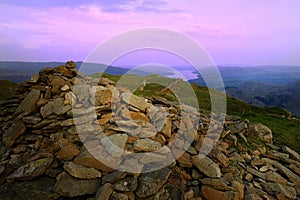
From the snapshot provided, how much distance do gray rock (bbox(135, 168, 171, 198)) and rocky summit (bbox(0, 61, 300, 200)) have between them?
0.09 ft

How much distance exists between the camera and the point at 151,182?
8047mm

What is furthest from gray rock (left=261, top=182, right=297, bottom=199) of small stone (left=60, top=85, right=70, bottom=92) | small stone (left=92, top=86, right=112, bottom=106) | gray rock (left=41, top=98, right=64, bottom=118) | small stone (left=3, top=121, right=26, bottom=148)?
small stone (left=3, top=121, right=26, bottom=148)

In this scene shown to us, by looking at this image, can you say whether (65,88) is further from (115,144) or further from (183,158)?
(183,158)

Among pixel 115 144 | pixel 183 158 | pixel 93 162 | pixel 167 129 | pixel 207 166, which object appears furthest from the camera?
pixel 167 129

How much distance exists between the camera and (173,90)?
31375 mm

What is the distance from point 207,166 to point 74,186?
14.7ft

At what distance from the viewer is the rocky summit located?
812 centimetres

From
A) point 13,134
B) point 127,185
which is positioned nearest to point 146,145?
point 127,185

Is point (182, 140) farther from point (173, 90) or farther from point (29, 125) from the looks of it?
point (173, 90)

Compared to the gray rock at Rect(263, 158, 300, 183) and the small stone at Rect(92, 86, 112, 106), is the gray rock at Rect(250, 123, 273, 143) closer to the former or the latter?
the gray rock at Rect(263, 158, 300, 183)

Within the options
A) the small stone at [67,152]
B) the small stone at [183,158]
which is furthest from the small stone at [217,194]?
the small stone at [67,152]

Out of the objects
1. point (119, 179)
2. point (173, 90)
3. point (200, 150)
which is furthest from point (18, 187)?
point (173, 90)

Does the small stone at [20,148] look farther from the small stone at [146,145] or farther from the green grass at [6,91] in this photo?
the green grass at [6,91]

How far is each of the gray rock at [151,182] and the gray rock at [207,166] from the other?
3.86 feet
